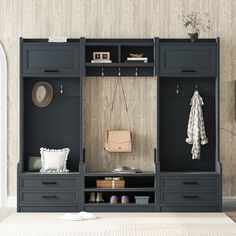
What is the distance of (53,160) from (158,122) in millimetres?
1401

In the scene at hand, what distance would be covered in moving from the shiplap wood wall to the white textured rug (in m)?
1.10

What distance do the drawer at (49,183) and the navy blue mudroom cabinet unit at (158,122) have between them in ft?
0.04

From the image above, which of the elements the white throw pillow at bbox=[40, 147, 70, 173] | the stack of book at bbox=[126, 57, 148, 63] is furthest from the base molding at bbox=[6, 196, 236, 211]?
the stack of book at bbox=[126, 57, 148, 63]

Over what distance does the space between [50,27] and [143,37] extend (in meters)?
1.23

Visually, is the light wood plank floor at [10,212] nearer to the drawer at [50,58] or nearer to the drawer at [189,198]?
the drawer at [189,198]

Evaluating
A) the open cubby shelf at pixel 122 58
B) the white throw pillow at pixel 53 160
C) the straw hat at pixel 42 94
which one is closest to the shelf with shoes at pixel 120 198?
the white throw pillow at pixel 53 160

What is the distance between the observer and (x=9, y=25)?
895cm

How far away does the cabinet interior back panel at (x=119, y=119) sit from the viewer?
8.95 m

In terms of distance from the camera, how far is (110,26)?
8.97m

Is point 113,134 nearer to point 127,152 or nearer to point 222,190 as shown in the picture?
point 127,152

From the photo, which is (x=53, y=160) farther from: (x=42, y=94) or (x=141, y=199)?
(x=141, y=199)

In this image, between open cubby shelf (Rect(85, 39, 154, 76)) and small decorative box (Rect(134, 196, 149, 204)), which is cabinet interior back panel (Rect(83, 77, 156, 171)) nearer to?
open cubby shelf (Rect(85, 39, 154, 76))

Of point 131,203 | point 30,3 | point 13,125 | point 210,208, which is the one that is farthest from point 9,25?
point 210,208

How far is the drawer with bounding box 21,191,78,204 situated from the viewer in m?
8.47
